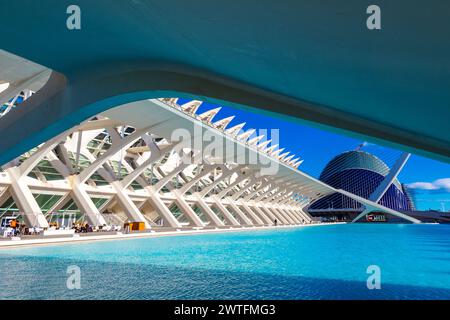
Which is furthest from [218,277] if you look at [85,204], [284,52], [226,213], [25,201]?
[226,213]

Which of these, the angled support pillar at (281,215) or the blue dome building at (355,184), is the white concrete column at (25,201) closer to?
the angled support pillar at (281,215)


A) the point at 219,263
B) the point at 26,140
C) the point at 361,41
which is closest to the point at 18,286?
the point at 26,140

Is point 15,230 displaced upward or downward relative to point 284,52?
downward

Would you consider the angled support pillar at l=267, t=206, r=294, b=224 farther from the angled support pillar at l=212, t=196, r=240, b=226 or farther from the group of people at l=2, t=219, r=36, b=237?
the group of people at l=2, t=219, r=36, b=237

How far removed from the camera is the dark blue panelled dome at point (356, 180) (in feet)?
211

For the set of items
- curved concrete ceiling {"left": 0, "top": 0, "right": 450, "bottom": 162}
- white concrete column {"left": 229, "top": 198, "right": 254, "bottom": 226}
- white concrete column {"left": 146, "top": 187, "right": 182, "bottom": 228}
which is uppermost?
curved concrete ceiling {"left": 0, "top": 0, "right": 450, "bottom": 162}

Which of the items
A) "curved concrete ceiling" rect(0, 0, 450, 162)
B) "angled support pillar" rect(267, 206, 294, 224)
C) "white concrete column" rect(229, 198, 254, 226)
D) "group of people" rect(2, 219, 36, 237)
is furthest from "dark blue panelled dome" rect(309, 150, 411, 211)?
"curved concrete ceiling" rect(0, 0, 450, 162)

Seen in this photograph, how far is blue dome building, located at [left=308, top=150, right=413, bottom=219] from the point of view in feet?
211

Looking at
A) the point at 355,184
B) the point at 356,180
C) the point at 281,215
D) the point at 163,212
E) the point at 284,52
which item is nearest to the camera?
the point at 284,52

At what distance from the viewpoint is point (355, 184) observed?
7069 centimetres

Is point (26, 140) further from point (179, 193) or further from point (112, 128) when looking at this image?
point (179, 193)

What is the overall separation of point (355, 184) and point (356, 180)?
1.12 metres

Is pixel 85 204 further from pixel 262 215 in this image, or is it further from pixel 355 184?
pixel 355 184

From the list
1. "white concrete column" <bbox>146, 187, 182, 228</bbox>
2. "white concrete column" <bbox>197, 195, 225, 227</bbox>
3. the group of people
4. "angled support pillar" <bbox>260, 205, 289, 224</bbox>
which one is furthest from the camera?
"angled support pillar" <bbox>260, 205, 289, 224</bbox>
